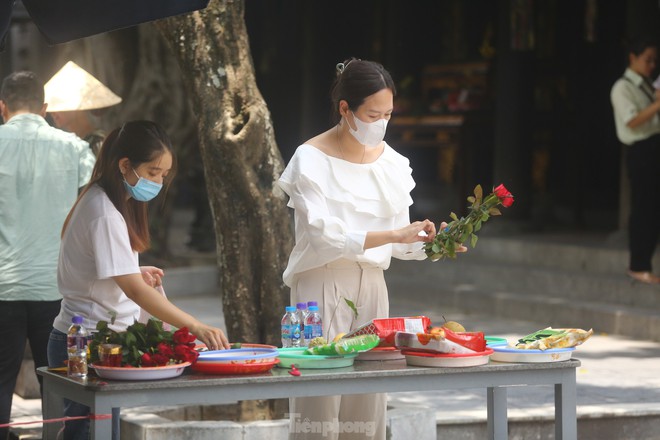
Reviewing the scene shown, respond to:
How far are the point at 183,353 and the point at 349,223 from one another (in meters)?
1.13

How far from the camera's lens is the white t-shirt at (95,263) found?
202 inches

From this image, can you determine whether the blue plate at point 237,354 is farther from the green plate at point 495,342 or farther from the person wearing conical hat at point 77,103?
the person wearing conical hat at point 77,103

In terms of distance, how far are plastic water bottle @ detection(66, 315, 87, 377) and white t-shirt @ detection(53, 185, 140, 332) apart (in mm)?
253

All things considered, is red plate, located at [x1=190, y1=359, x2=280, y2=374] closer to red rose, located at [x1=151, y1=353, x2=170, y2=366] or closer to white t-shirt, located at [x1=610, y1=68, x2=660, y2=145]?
red rose, located at [x1=151, y1=353, x2=170, y2=366]

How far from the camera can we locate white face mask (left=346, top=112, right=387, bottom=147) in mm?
5566

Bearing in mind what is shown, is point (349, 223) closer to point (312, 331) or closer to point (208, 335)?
point (312, 331)

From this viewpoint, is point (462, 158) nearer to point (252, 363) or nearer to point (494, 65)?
point (494, 65)

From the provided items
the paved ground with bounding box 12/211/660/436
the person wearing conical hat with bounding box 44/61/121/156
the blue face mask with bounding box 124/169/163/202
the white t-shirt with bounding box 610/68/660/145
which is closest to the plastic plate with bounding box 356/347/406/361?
the blue face mask with bounding box 124/169/163/202

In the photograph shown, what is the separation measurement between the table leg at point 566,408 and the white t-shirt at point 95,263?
5.76ft

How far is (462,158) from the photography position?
1421cm

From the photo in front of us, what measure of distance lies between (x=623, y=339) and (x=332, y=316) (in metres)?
5.38

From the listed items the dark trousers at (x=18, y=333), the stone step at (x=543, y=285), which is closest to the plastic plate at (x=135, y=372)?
the dark trousers at (x=18, y=333)

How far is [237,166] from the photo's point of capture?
24.3ft

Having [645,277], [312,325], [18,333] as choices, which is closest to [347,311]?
[312,325]
